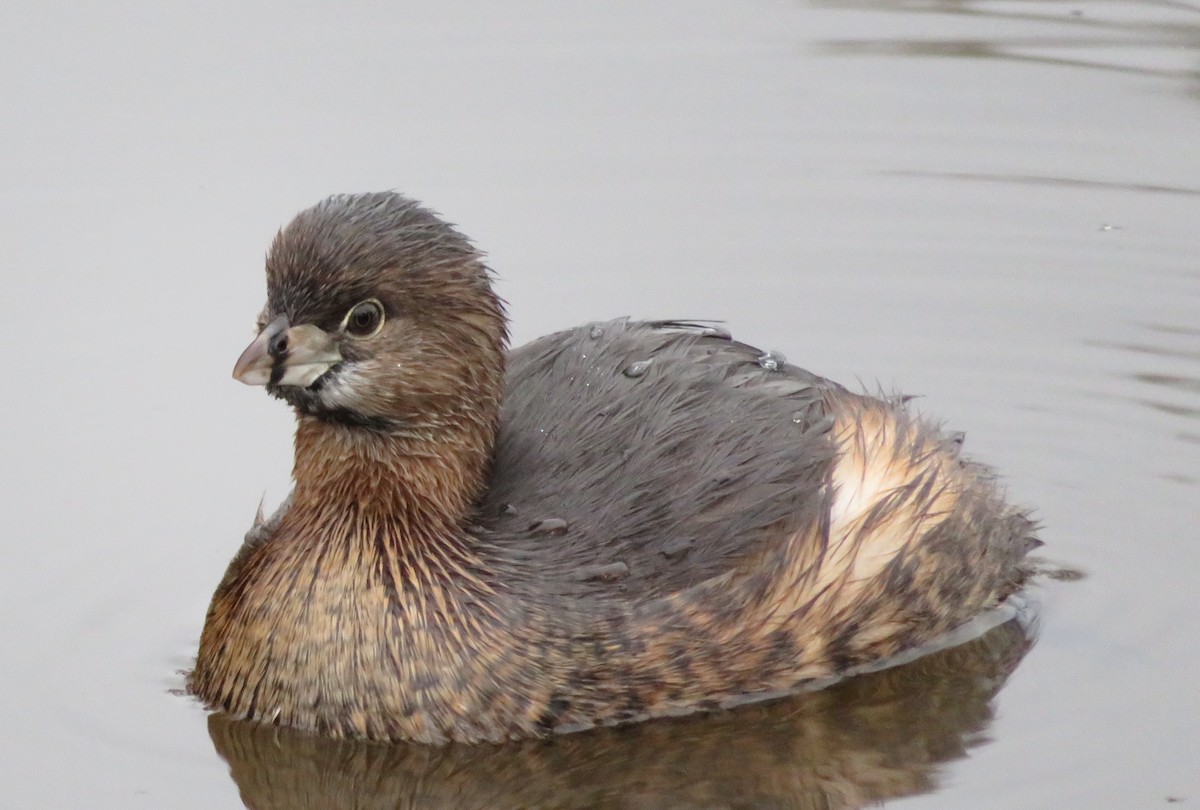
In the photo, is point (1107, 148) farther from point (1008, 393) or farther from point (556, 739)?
point (556, 739)

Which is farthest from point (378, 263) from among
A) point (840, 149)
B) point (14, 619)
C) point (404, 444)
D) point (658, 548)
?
point (840, 149)

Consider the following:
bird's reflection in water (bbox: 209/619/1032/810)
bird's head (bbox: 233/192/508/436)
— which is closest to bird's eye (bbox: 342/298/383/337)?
bird's head (bbox: 233/192/508/436)

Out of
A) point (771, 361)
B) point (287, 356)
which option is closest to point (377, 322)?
point (287, 356)

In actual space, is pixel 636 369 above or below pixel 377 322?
below

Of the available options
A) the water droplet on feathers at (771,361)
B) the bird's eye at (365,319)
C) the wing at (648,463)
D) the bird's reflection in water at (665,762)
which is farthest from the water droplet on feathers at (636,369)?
the bird's reflection in water at (665,762)

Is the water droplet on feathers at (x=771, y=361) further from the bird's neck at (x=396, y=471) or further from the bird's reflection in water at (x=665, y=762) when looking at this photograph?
the bird's reflection in water at (x=665, y=762)

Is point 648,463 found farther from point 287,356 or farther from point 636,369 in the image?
point 287,356

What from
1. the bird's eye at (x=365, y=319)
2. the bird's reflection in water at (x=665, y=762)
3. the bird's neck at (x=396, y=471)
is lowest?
the bird's reflection in water at (x=665, y=762)
